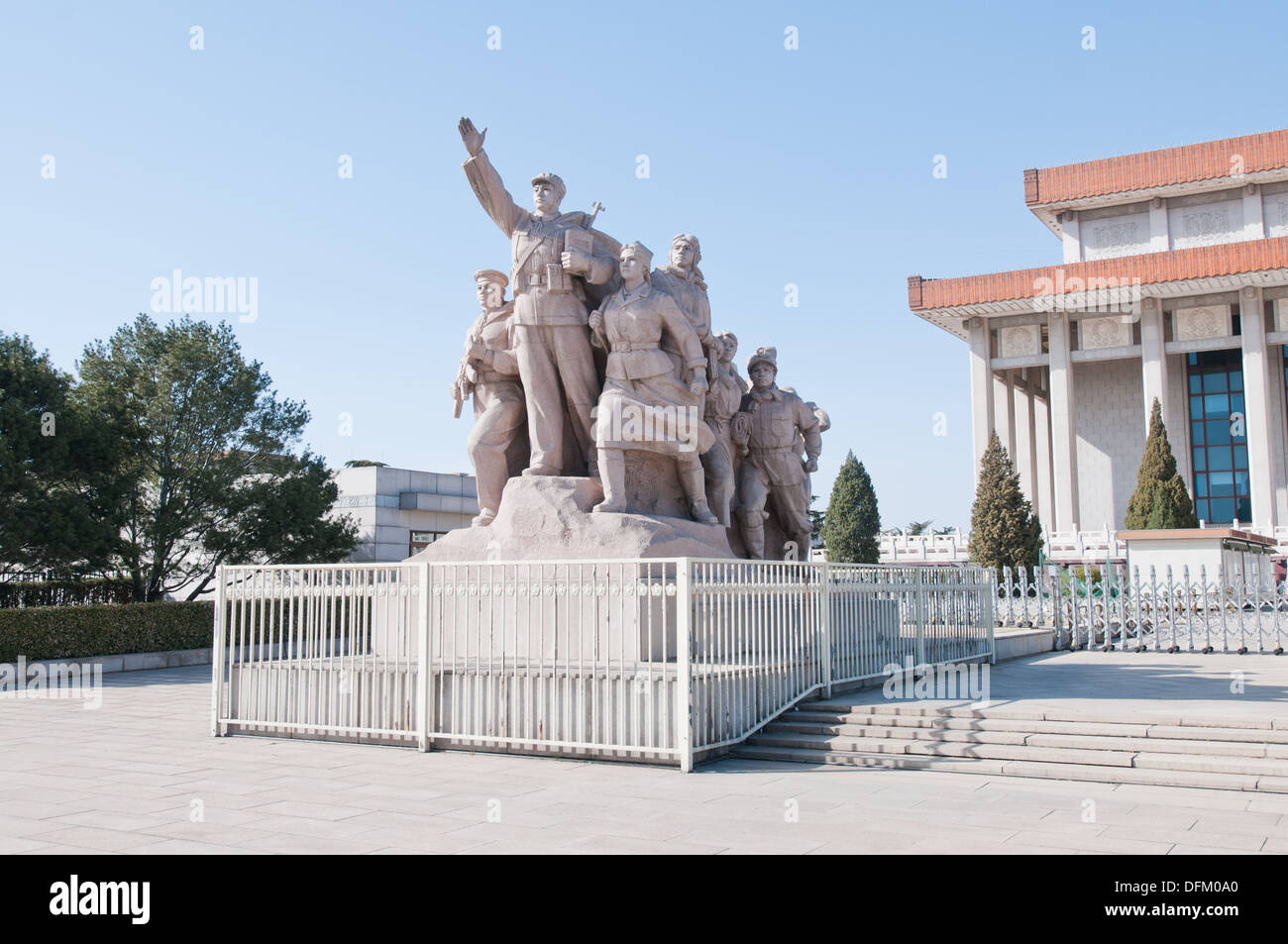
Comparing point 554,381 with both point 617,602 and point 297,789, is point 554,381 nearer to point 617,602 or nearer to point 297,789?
point 617,602

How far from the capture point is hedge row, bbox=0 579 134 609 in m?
17.0

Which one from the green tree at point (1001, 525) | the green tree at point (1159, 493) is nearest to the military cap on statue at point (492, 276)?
the green tree at point (1001, 525)

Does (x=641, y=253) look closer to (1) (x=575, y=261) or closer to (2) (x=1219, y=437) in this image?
(1) (x=575, y=261)

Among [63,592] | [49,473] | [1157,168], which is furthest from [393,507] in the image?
[1157,168]

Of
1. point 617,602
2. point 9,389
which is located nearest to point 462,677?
point 617,602

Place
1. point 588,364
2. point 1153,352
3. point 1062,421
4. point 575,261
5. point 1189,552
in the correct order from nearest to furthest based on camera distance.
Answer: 1. point 575,261
2. point 588,364
3. point 1189,552
4. point 1153,352
5. point 1062,421

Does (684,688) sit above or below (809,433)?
below

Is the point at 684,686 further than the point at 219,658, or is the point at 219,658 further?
the point at 219,658

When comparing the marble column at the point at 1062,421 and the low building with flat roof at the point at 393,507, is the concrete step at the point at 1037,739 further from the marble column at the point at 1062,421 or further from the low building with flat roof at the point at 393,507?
the marble column at the point at 1062,421

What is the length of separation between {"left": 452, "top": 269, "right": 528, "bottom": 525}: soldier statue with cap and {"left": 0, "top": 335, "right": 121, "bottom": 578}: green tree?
995 centimetres

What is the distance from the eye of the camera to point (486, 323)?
8688 millimetres

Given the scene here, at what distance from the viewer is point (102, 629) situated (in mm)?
15719

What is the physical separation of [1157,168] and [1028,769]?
1359 inches
